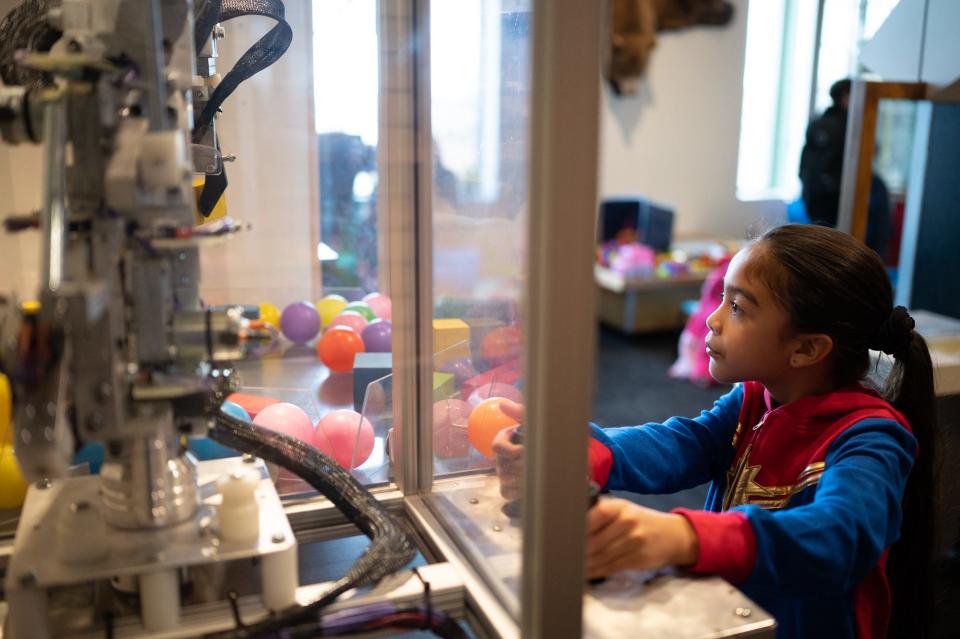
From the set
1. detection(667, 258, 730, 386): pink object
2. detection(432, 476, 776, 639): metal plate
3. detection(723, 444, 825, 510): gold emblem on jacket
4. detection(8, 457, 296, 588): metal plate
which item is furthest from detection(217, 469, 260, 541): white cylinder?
detection(667, 258, 730, 386): pink object

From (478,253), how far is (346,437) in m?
0.34

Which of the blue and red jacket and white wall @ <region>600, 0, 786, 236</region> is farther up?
white wall @ <region>600, 0, 786, 236</region>

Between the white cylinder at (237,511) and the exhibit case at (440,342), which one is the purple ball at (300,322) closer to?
the exhibit case at (440,342)

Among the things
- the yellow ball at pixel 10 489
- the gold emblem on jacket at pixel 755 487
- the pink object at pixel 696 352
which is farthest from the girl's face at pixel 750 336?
the pink object at pixel 696 352

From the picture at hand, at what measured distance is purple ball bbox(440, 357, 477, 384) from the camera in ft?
3.07

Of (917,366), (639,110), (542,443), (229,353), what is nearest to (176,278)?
(229,353)

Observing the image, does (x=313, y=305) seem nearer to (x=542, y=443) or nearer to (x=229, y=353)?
(x=229, y=353)

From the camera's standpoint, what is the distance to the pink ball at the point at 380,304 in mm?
1095

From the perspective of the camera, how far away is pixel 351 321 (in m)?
1.46

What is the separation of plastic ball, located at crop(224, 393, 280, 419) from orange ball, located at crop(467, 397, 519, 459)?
0.32 metres

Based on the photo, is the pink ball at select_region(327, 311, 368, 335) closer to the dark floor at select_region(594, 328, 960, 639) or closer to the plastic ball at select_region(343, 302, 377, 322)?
the plastic ball at select_region(343, 302, 377, 322)

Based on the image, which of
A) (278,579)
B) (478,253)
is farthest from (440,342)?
(278,579)

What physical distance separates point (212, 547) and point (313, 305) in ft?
3.00

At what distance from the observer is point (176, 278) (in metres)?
0.70
